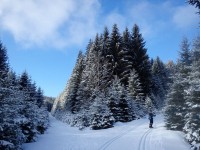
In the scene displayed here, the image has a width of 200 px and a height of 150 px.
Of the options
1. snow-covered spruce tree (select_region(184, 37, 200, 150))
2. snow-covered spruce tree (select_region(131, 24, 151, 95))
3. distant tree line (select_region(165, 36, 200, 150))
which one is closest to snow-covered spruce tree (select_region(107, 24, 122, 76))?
snow-covered spruce tree (select_region(131, 24, 151, 95))

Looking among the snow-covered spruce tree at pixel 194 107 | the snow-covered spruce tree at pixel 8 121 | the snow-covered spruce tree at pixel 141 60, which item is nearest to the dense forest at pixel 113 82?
the snow-covered spruce tree at pixel 141 60

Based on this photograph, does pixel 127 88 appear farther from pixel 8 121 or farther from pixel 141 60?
pixel 8 121

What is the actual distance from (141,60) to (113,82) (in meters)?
18.4

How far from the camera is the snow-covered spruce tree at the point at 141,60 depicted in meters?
50.1

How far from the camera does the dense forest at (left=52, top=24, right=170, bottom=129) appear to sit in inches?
1278

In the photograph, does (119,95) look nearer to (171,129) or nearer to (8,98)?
(171,129)

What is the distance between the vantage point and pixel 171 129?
24094mm

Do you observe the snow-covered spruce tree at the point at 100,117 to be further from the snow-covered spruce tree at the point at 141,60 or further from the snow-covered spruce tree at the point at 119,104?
the snow-covered spruce tree at the point at 141,60

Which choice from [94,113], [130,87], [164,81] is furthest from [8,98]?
[164,81]

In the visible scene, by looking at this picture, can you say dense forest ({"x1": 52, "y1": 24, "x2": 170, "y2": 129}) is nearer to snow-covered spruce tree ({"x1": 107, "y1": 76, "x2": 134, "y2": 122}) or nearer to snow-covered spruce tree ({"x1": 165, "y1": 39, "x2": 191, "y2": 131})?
snow-covered spruce tree ({"x1": 107, "y1": 76, "x2": 134, "y2": 122})

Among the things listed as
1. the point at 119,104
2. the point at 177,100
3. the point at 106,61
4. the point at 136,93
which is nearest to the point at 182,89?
the point at 177,100

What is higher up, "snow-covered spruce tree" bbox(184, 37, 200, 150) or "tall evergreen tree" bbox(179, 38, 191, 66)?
"tall evergreen tree" bbox(179, 38, 191, 66)

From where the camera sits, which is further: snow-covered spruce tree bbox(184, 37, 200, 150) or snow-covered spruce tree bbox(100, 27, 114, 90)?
snow-covered spruce tree bbox(100, 27, 114, 90)

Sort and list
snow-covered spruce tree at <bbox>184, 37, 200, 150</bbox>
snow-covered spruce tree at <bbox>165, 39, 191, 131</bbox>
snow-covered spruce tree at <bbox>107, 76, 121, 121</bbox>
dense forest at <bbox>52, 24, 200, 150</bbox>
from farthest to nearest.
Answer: snow-covered spruce tree at <bbox>107, 76, 121, 121</bbox>, snow-covered spruce tree at <bbox>165, 39, 191, 131</bbox>, dense forest at <bbox>52, 24, 200, 150</bbox>, snow-covered spruce tree at <bbox>184, 37, 200, 150</bbox>
